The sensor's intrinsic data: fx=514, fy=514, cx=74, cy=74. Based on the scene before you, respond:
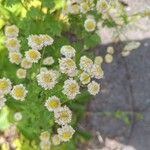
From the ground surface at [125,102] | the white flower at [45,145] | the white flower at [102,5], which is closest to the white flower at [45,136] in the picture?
the white flower at [45,145]

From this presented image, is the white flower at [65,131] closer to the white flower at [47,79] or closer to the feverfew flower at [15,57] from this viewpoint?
the white flower at [47,79]

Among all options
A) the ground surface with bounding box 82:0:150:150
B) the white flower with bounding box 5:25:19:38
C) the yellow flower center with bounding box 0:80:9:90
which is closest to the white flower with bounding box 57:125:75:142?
the yellow flower center with bounding box 0:80:9:90

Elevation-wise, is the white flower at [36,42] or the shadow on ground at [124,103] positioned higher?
the white flower at [36,42]

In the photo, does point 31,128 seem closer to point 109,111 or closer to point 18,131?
point 18,131

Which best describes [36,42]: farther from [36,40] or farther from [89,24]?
[89,24]

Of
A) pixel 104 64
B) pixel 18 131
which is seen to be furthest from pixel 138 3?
pixel 18 131

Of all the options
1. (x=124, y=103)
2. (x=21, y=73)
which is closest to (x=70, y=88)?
(x=21, y=73)

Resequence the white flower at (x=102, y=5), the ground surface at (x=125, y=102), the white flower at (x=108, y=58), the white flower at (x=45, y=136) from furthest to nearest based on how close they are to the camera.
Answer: the white flower at (x=108, y=58) < the ground surface at (x=125, y=102) < the white flower at (x=45, y=136) < the white flower at (x=102, y=5)

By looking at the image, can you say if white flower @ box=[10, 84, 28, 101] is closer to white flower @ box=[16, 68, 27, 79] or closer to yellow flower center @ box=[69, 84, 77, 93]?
yellow flower center @ box=[69, 84, 77, 93]
